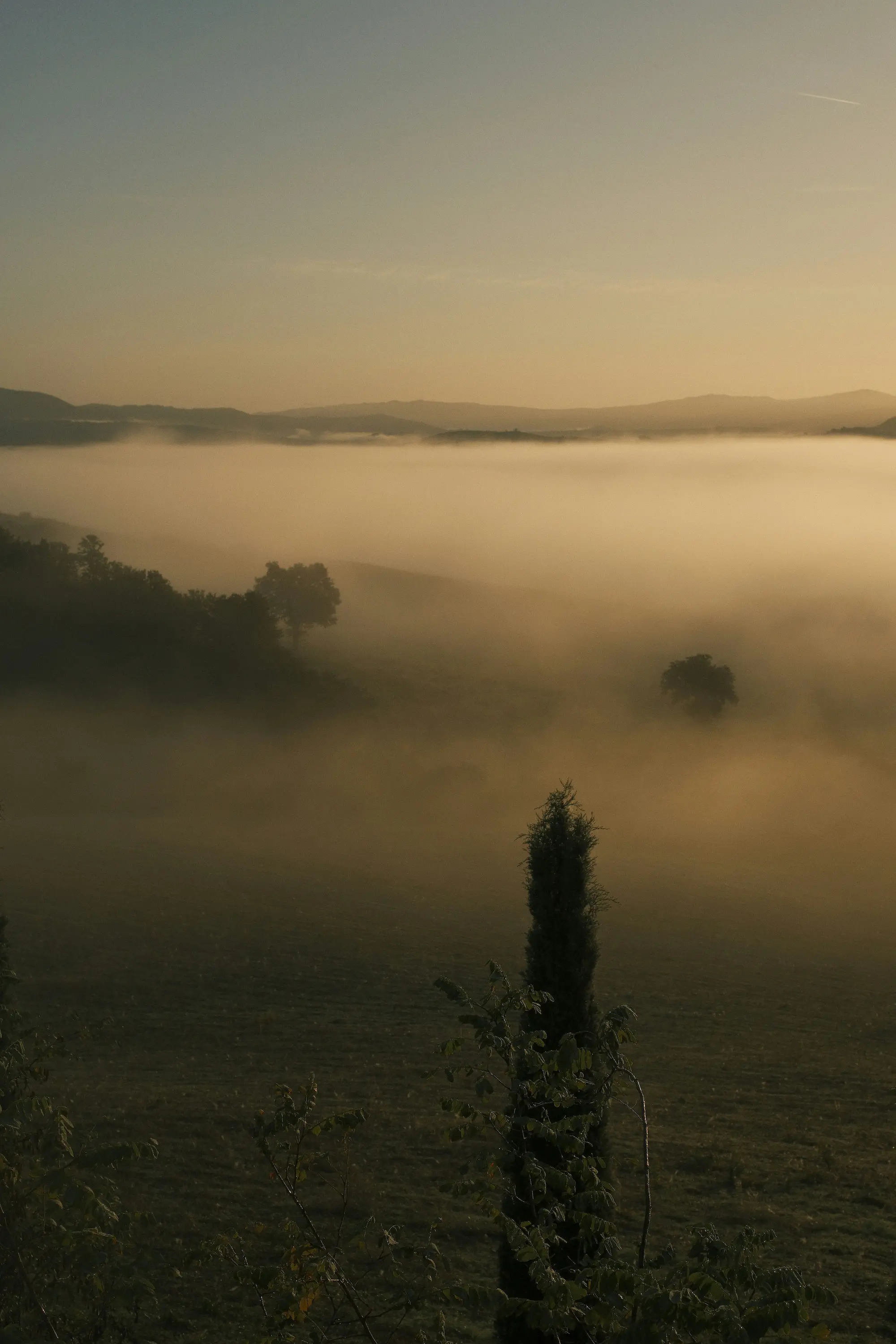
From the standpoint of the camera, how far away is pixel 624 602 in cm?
13550

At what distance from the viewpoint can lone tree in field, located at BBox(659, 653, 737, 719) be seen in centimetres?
8812

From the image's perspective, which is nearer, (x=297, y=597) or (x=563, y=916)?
(x=563, y=916)

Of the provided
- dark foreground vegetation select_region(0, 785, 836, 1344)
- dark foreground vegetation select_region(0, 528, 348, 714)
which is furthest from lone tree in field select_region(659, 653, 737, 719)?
dark foreground vegetation select_region(0, 785, 836, 1344)

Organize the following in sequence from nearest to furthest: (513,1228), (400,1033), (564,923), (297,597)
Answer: (513,1228) < (564,923) < (400,1033) < (297,597)

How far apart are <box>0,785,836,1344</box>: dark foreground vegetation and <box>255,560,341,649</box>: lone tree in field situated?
8686cm

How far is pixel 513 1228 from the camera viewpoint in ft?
22.4

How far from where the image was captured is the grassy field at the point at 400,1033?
701 inches

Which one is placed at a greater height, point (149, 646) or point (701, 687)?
point (149, 646)

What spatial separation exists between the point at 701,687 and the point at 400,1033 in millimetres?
63789

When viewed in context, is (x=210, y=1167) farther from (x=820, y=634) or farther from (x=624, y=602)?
(x=624, y=602)

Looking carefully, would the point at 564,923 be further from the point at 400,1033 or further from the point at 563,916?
the point at 400,1033

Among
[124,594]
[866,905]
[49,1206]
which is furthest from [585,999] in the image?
[124,594]

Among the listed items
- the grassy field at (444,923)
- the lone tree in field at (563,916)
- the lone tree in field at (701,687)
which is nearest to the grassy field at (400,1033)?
the grassy field at (444,923)

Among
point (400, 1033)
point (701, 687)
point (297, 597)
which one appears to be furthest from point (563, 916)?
point (297, 597)
